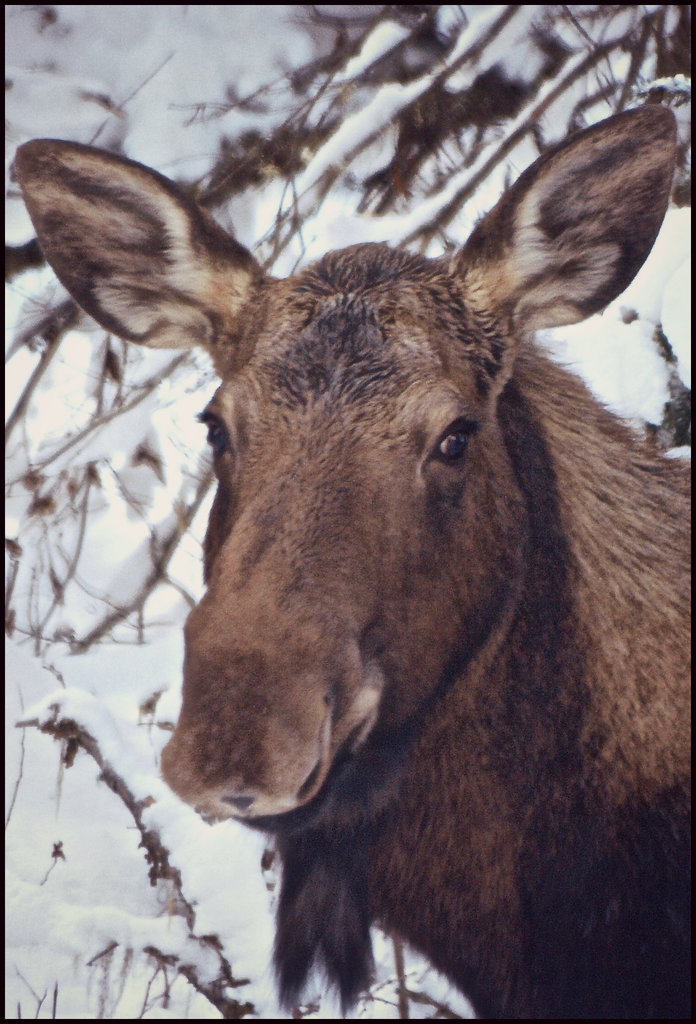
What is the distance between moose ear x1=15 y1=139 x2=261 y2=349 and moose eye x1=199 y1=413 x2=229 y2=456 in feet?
0.71

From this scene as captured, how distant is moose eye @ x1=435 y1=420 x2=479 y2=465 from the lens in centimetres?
161

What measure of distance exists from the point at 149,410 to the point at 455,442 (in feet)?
3.67

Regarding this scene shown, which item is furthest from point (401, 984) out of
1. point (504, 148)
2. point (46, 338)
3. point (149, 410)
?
point (504, 148)

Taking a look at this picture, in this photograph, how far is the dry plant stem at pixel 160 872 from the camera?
2006 mm

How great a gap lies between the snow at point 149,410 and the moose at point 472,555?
28 cm

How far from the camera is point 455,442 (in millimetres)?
1627

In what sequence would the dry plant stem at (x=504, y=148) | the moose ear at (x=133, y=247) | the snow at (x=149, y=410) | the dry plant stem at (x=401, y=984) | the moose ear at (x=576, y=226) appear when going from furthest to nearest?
the dry plant stem at (x=504, y=148) < the snow at (x=149, y=410) < the dry plant stem at (x=401, y=984) < the moose ear at (x=133, y=247) < the moose ear at (x=576, y=226)

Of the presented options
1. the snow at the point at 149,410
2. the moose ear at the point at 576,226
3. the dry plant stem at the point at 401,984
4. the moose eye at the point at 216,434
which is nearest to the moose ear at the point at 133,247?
the moose eye at the point at 216,434

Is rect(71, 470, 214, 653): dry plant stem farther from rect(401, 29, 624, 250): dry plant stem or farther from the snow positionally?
rect(401, 29, 624, 250): dry plant stem

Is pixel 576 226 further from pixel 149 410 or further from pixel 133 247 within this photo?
pixel 149 410

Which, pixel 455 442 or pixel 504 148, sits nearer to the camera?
pixel 455 442

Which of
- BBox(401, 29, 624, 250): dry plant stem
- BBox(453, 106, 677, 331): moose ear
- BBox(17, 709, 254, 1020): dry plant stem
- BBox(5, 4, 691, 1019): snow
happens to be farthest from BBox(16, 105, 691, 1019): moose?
BBox(401, 29, 624, 250): dry plant stem

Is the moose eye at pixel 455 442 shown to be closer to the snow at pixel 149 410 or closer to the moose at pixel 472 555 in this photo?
the moose at pixel 472 555

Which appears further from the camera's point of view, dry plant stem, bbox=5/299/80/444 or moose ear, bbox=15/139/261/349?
dry plant stem, bbox=5/299/80/444
